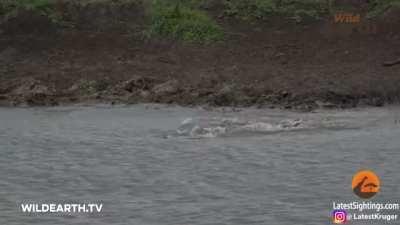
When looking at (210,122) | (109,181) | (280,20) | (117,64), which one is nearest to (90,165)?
(109,181)

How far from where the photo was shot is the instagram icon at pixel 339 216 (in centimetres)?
704

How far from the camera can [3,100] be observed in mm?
15008

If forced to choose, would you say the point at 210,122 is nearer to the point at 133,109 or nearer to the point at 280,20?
the point at 133,109

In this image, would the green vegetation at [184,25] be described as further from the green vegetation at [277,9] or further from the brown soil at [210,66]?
the green vegetation at [277,9]

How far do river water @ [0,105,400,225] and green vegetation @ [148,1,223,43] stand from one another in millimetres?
3345

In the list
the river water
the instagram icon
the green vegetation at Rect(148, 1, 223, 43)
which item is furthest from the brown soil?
Answer: the instagram icon

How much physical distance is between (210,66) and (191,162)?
6.42 meters

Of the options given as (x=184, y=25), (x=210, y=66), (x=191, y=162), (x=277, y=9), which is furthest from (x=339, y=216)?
(x=277, y=9)

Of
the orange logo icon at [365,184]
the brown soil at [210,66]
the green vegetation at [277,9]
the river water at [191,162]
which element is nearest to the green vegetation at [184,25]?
the brown soil at [210,66]

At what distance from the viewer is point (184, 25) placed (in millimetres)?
17344

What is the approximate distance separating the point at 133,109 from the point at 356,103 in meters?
3.76

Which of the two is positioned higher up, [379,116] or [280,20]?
[280,20]

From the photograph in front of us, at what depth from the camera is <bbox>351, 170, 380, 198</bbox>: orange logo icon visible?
7938mm

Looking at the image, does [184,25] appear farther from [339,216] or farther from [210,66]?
[339,216]
